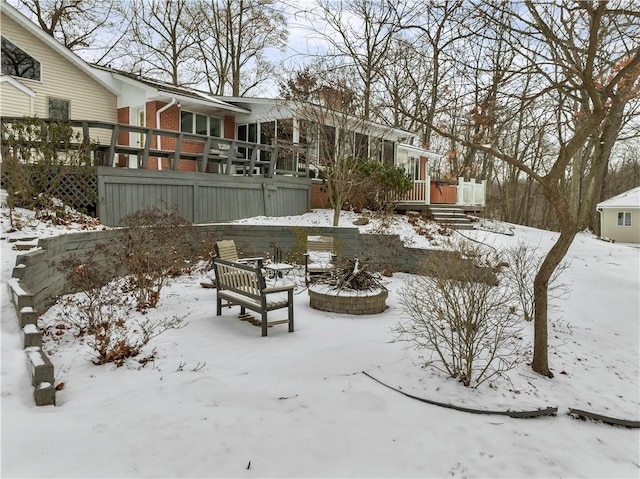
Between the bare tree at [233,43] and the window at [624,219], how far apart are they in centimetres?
2183

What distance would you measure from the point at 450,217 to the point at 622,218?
55.3 ft

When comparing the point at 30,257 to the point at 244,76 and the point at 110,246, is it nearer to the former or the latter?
the point at 110,246

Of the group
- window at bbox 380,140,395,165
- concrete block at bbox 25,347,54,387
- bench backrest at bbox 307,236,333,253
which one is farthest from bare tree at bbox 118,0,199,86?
concrete block at bbox 25,347,54,387

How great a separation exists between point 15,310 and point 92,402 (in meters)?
1.80

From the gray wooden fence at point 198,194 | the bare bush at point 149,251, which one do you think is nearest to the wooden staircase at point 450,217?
the gray wooden fence at point 198,194

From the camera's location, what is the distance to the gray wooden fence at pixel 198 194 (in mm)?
9211

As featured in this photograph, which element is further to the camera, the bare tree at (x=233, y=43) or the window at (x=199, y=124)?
the bare tree at (x=233, y=43)

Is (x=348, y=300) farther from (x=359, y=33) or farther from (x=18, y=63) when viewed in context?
(x=18, y=63)

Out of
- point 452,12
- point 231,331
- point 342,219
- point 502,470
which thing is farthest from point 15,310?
point 342,219

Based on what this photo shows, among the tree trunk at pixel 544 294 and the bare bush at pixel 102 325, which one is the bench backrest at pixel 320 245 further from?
the tree trunk at pixel 544 294

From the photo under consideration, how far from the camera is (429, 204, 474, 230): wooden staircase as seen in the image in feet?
46.8

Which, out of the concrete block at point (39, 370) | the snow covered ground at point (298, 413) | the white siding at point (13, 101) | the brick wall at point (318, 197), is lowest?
the snow covered ground at point (298, 413)

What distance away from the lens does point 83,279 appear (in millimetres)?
5191

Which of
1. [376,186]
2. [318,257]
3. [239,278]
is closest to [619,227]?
[376,186]
